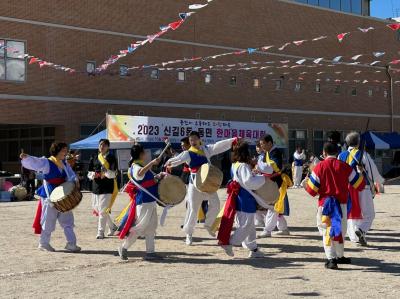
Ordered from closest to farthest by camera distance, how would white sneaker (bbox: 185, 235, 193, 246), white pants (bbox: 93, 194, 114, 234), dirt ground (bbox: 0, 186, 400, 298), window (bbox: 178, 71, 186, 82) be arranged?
dirt ground (bbox: 0, 186, 400, 298) → white sneaker (bbox: 185, 235, 193, 246) → white pants (bbox: 93, 194, 114, 234) → window (bbox: 178, 71, 186, 82)

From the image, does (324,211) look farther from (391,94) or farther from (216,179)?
(391,94)

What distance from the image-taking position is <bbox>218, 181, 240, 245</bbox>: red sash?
858 cm

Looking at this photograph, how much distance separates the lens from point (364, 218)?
34.2ft

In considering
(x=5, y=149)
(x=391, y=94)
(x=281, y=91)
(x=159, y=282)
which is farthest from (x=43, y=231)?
(x=391, y=94)

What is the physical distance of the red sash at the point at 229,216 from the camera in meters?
8.58

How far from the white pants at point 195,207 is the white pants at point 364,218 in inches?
92.2

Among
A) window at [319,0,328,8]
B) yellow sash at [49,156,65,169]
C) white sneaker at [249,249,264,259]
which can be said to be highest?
window at [319,0,328,8]

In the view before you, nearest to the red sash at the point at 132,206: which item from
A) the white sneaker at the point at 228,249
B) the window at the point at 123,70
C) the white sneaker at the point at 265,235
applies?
the white sneaker at the point at 228,249

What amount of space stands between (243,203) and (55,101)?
2424 centimetres

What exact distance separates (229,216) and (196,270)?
3.25 feet

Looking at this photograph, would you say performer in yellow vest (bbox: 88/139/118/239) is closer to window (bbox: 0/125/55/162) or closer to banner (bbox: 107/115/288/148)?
banner (bbox: 107/115/288/148)

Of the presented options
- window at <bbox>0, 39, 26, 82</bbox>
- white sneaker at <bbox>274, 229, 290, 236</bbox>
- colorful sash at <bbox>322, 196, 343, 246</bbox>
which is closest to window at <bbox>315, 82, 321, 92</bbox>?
window at <bbox>0, 39, 26, 82</bbox>

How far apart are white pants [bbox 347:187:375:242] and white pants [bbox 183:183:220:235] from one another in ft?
7.68

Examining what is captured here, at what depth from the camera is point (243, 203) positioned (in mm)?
8688
